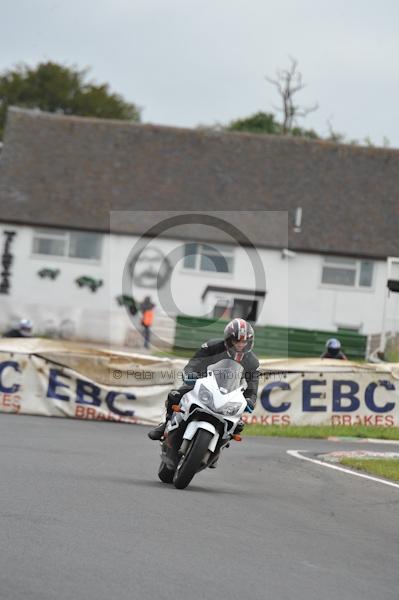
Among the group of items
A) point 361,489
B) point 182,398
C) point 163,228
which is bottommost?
point 361,489

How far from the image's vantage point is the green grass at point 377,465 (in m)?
15.7

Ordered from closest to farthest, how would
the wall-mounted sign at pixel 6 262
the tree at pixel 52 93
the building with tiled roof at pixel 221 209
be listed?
the building with tiled roof at pixel 221 209 < the wall-mounted sign at pixel 6 262 < the tree at pixel 52 93

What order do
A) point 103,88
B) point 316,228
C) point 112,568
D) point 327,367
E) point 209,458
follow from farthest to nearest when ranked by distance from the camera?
point 103,88 → point 316,228 → point 327,367 → point 209,458 → point 112,568

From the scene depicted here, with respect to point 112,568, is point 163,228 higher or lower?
higher

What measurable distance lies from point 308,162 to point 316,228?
3.53m

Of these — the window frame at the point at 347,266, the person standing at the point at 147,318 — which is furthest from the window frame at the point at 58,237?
the window frame at the point at 347,266

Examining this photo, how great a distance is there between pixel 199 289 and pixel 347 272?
6.15 m

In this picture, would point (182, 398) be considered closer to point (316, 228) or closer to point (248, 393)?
point (248, 393)

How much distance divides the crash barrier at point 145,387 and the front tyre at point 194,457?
35.2ft

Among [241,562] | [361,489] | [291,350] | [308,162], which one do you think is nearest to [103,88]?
[308,162]

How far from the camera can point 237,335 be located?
12.0m

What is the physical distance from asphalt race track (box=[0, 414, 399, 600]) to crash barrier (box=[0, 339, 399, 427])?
7.28 meters

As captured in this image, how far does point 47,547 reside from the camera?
780 centimetres

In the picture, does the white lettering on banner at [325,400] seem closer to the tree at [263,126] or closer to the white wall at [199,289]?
the white wall at [199,289]
